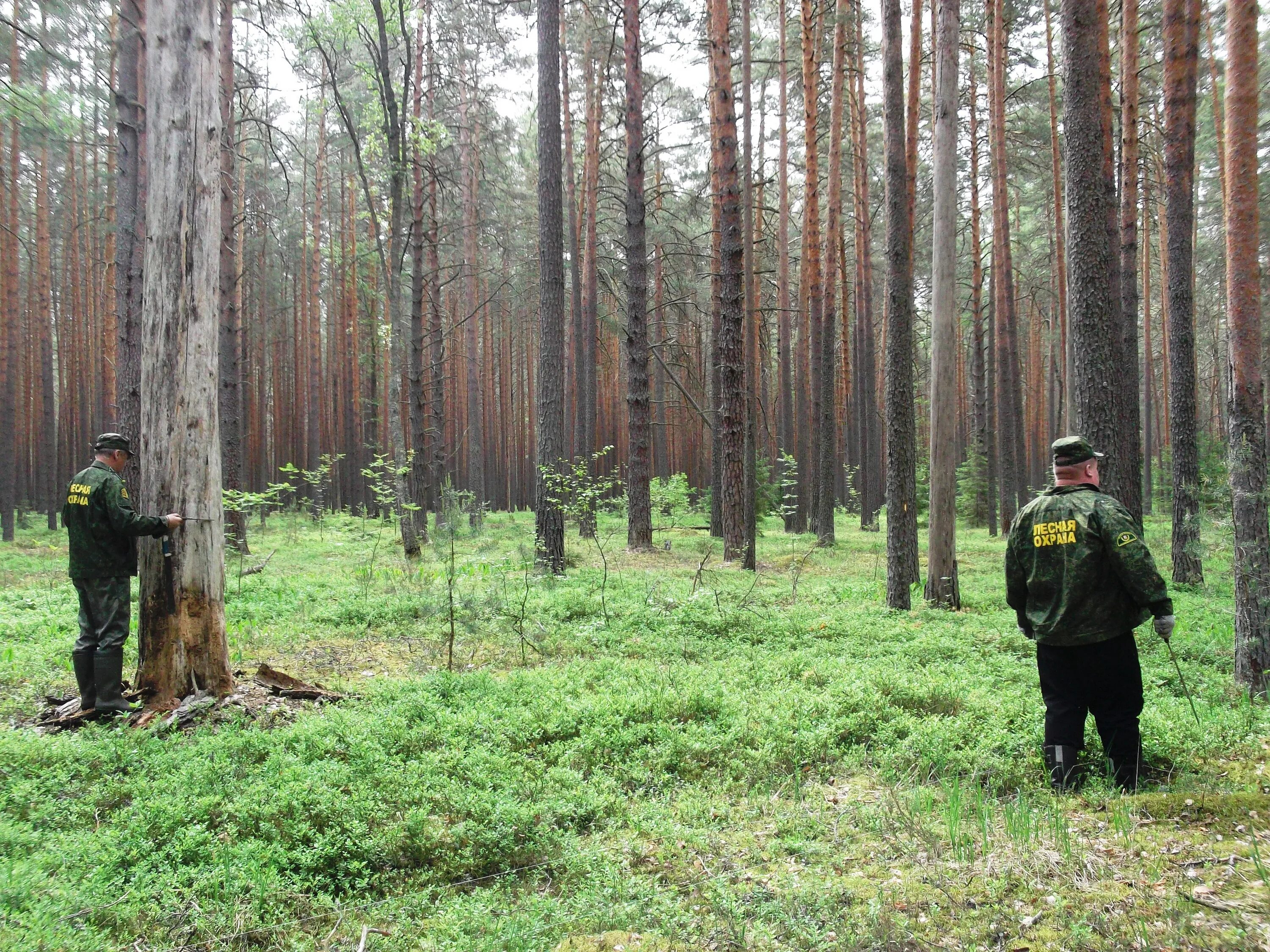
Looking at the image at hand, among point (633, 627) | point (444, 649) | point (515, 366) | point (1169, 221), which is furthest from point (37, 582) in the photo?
point (515, 366)

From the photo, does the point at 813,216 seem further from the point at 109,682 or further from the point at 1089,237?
the point at 109,682

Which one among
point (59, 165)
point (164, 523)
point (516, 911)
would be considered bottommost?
point (516, 911)

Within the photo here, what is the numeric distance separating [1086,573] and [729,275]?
31.7ft

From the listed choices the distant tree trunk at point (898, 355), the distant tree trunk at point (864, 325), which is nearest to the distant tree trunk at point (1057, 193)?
the distant tree trunk at point (864, 325)

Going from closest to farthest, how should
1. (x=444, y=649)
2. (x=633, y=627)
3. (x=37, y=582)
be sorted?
1. (x=444, y=649)
2. (x=633, y=627)
3. (x=37, y=582)

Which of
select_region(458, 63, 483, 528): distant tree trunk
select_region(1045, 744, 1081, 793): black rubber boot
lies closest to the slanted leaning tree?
select_region(1045, 744, 1081, 793): black rubber boot

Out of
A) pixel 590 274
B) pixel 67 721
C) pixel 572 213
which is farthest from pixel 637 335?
pixel 67 721

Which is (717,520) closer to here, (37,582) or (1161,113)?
(37,582)

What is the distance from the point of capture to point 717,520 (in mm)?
17625

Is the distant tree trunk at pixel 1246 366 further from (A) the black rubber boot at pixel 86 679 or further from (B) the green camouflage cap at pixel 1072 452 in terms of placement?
(A) the black rubber boot at pixel 86 679

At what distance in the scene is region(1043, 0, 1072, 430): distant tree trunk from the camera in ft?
60.2

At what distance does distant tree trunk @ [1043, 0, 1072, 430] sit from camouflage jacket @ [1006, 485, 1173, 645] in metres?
15.6

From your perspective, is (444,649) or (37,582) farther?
(37,582)

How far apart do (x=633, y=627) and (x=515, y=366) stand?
38144mm
